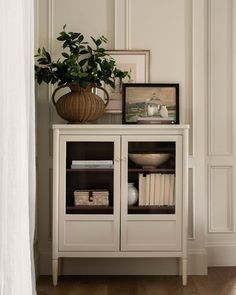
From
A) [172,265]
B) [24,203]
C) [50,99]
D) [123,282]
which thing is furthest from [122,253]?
[24,203]

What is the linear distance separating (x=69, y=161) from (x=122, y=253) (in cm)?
70

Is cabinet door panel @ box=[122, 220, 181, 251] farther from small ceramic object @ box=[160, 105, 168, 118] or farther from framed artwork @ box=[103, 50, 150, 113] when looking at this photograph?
framed artwork @ box=[103, 50, 150, 113]

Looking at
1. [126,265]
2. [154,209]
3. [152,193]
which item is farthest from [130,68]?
[126,265]

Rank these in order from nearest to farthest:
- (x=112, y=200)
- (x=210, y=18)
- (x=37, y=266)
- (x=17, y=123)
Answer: (x=17, y=123), (x=112, y=200), (x=37, y=266), (x=210, y=18)

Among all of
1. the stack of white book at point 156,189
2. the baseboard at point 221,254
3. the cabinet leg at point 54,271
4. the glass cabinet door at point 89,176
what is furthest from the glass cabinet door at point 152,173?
the baseboard at point 221,254

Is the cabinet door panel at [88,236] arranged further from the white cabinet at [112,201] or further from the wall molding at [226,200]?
the wall molding at [226,200]

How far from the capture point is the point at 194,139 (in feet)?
11.8

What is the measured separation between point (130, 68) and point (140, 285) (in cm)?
152

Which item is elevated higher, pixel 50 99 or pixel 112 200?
pixel 50 99

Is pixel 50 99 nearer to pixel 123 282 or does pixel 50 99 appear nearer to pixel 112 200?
pixel 112 200

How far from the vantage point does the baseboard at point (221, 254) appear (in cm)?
382

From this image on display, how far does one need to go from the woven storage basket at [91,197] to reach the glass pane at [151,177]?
165mm

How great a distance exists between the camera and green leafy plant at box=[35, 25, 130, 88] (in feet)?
10.9

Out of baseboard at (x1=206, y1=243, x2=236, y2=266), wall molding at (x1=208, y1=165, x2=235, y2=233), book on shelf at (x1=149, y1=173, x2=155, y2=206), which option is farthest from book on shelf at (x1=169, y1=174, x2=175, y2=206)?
baseboard at (x1=206, y1=243, x2=236, y2=266)
